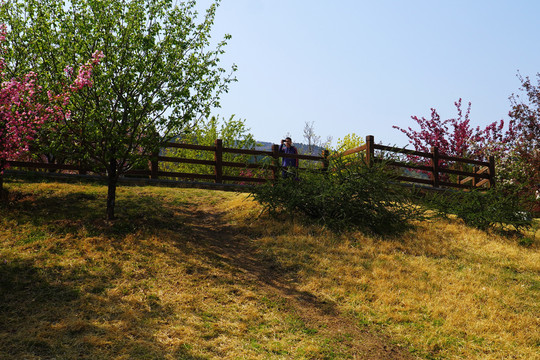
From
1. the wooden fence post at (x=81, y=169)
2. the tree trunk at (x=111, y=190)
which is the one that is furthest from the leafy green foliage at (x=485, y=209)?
the wooden fence post at (x=81, y=169)

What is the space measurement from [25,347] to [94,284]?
67.4 inches

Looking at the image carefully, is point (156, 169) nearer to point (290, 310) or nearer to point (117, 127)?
point (117, 127)

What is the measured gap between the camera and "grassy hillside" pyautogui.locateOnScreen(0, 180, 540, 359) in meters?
5.50

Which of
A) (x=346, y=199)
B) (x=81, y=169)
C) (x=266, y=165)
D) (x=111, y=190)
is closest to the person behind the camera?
(x=111, y=190)

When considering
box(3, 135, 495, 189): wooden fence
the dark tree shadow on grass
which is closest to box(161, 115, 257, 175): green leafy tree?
box(3, 135, 495, 189): wooden fence

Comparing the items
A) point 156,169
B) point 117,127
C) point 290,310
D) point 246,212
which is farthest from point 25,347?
point 156,169

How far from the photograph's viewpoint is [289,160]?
13.9m

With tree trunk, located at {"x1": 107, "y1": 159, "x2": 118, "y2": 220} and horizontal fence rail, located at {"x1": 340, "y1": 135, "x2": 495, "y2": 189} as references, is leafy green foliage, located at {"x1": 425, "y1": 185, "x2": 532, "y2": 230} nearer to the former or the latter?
horizontal fence rail, located at {"x1": 340, "y1": 135, "x2": 495, "y2": 189}

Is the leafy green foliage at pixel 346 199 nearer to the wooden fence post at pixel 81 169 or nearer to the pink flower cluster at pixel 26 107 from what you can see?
the pink flower cluster at pixel 26 107

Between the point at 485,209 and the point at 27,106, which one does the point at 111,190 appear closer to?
the point at 27,106

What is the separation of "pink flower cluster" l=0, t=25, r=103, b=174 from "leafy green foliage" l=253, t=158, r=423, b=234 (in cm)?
522

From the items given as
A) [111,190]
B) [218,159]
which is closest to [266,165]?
[218,159]

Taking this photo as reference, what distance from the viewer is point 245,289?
7043 mm

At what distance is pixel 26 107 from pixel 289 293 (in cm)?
750
